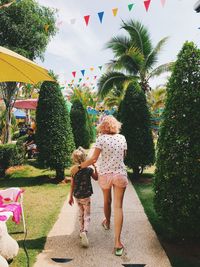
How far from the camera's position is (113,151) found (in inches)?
170

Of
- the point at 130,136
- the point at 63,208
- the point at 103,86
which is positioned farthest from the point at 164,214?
the point at 103,86

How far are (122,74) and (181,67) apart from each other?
16.0 metres

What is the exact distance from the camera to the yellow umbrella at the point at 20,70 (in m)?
4.17

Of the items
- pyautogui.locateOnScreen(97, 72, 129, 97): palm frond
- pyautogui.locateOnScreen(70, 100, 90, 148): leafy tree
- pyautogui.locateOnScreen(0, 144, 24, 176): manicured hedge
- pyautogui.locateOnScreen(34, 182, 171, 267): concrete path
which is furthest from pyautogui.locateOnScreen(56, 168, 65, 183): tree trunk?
pyautogui.locateOnScreen(97, 72, 129, 97): palm frond

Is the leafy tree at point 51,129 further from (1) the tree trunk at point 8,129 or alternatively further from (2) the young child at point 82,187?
(1) the tree trunk at point 8,129

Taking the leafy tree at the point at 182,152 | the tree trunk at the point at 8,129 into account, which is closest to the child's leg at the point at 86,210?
the leafy tree at the point at 182,152

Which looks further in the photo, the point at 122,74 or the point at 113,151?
the point at 122,74

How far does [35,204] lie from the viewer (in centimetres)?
704

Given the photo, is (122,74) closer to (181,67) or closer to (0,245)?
(181,67)

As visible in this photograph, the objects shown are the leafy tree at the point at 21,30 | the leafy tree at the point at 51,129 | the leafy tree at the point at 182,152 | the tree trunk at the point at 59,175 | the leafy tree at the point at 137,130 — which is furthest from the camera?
the leafy tree at the point at 21,30

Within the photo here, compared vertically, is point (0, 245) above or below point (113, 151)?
below

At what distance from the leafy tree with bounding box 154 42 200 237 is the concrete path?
0.54 m

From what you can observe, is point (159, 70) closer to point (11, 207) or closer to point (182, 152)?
point (182, 152)

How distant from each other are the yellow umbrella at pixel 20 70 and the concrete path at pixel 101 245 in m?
2.42
